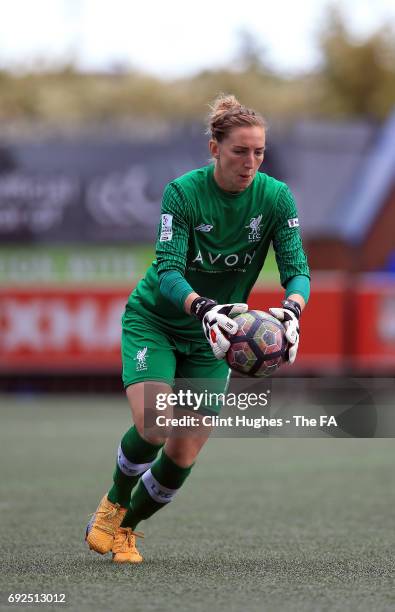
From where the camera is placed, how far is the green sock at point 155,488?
5852 mm

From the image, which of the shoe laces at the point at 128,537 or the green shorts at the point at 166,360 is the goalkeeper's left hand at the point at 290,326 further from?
the shoe laces at the point at 128,537

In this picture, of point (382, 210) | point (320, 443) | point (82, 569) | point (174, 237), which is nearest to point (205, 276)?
point (174, 237)

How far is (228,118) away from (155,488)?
181cm

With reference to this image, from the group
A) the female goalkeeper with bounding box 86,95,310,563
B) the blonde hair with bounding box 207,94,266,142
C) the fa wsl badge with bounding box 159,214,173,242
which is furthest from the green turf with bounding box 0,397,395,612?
the blonde hair with bounding box 207,94,266,142

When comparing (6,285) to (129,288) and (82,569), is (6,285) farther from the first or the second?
(82,569)

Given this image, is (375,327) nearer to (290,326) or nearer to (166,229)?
(166,229)

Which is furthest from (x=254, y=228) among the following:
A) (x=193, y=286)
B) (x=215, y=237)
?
(x=193, y=286)

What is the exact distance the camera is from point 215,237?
18.4 feet

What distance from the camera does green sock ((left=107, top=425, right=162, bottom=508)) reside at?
5688 mm

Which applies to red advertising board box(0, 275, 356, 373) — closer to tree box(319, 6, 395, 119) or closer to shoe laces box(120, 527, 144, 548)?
shoe laces box(120, 527, 144, 548)

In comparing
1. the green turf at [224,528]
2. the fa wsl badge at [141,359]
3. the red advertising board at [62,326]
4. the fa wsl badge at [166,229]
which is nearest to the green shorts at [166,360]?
the fa wsl badge at [141,359]

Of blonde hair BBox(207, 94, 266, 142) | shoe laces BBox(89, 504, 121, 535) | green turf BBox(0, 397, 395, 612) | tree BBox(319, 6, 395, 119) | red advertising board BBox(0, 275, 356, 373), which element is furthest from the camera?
tree BBox(319, 6, 395, 119)

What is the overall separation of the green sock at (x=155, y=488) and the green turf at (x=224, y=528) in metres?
0.22

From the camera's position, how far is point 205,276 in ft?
18.8
